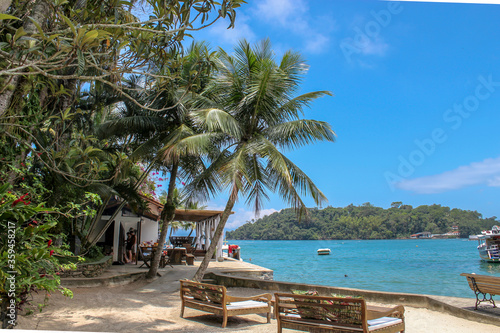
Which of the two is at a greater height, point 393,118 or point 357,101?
point 393,118

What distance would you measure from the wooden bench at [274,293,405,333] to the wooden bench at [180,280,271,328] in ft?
2.98

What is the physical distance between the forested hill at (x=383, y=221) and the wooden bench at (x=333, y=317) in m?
68.3

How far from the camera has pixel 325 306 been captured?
14.4 ft

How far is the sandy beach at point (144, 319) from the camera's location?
5.24m

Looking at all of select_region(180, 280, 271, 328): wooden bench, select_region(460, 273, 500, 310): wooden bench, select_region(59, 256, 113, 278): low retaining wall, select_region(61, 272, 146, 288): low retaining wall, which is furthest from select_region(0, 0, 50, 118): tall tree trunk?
select_region(460, 273, 500, 310): wooden bench

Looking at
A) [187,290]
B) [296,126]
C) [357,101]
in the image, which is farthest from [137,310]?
→ [357,101]

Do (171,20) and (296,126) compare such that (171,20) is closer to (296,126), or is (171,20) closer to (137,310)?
(137,310)

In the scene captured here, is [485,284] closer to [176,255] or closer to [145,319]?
[145,319]

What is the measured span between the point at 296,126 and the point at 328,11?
3.05 m

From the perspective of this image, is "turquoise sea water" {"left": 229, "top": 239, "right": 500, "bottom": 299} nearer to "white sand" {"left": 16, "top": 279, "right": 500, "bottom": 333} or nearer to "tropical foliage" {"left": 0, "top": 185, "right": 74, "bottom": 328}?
"white sand" {"left": 16, "top": 279, "right": 500, "bottom": 333}

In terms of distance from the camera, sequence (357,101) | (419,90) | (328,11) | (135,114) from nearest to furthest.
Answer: (328,11) < (135,114) < (357,101) < (419,90)

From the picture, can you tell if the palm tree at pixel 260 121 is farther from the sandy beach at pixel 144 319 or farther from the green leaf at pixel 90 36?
the green leaf at pixel 90 36

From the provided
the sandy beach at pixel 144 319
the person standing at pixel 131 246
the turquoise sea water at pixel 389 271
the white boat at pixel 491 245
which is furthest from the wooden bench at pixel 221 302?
the white boat at pixel 491 245

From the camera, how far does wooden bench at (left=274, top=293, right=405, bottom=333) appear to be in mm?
4219
